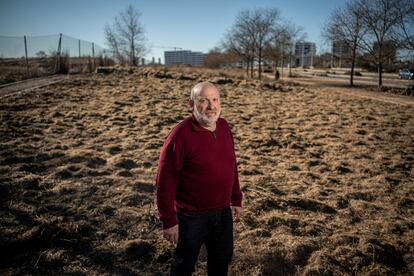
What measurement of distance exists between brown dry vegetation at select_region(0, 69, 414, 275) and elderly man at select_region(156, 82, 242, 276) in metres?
0.79

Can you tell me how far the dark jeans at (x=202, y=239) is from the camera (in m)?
1.90

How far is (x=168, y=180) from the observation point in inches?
70.2

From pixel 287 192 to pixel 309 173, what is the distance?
0.91 metres

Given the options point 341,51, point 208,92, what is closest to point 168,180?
point 208,92

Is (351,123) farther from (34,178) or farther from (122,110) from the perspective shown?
(34,178)

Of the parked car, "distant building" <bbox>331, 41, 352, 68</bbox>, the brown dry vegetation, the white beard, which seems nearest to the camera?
the white beard

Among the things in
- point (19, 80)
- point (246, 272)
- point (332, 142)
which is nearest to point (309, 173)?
point (332, 142)

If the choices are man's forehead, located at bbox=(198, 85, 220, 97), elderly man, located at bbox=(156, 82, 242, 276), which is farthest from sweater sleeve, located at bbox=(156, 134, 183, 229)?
man's forehead, located at bbox=(198, 85, 220, 97)

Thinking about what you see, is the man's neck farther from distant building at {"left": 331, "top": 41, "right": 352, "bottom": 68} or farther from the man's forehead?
distant building at {"left": 331, "top": 41, "right": 352, "bottom": 68}

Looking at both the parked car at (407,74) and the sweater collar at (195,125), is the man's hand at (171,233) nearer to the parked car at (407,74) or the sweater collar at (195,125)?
the sweater collar at (195,125)

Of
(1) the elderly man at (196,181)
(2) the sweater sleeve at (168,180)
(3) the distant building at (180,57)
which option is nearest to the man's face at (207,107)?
(1) the elderly man at (196,181)

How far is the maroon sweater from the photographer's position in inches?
70.0

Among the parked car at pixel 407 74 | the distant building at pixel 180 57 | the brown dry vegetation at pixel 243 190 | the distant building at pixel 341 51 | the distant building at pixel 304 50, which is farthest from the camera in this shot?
the distant building at pixel 180 57

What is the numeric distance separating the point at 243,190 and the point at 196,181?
94.5 inches
